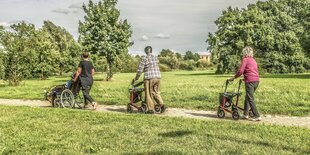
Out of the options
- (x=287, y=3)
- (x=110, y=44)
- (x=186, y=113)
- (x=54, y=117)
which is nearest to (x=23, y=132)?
(x=54, y=117)

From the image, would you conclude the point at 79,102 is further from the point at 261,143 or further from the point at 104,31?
the point at 104,31

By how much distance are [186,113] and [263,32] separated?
143 ft

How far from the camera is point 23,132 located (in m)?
8.89

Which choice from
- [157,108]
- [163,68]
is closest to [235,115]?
[157,108]

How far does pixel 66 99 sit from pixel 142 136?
6.47 meters

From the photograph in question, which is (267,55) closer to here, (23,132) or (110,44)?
(110,44)

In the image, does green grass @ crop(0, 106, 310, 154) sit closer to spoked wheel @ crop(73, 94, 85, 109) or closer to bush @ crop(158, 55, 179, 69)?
spoked wheel @ crop(73, 94, 85, 109)

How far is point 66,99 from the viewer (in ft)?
45.8

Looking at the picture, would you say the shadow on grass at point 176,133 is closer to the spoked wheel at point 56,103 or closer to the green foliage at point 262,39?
the spoked wheel at point 56,103

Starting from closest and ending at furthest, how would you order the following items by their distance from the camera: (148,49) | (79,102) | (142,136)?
(142,136) < (148,49) < (79,102)

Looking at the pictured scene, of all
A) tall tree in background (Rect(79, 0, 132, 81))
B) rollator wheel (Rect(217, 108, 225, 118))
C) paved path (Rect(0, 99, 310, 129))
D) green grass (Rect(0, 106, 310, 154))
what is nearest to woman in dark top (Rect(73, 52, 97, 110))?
paved path (Rect(0, 99, 310, 129))

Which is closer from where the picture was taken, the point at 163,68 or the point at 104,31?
the point at 104,31

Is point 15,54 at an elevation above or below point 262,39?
below

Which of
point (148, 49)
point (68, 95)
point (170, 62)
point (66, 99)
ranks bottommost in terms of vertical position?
point (66, 99)
